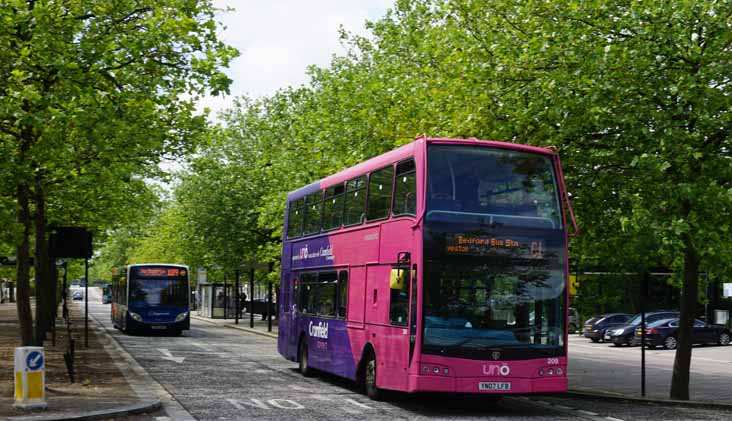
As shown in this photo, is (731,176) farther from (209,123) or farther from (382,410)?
(209,123)

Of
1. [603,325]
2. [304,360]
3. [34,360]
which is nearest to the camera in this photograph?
[34,360]

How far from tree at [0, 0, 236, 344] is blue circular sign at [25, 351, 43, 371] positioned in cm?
403

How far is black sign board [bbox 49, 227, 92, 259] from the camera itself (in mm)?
21875

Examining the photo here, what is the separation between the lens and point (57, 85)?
17.1 meters

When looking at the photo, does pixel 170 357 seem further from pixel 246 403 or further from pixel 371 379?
pixel 246 403

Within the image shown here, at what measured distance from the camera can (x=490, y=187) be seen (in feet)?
47.8

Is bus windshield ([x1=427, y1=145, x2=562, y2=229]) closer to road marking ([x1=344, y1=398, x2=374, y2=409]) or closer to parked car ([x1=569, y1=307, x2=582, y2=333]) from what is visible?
road marking ([x1=344, y1=398, x2=374, y2=409])

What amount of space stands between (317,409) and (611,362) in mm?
18358

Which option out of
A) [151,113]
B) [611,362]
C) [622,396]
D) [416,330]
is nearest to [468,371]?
[416,330]

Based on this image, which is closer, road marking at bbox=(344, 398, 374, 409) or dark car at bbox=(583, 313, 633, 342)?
road marking at bbox=(344, 398, 374, 409)

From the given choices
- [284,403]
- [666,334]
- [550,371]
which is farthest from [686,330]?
[666,334]

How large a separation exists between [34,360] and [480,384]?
6038 millimetres

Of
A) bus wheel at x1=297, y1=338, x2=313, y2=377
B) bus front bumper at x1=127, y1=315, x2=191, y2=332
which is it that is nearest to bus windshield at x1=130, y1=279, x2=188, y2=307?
bus front bumper at x1=127, y1=315, x2=191, y2=332

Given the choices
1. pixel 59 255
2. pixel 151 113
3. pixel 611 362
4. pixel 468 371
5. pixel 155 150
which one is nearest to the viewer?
pixel 468 371
